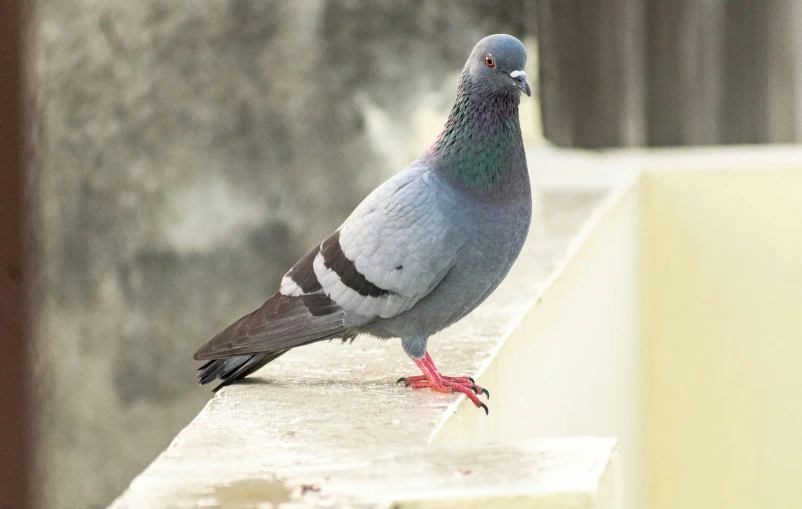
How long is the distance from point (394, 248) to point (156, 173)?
5937 mm

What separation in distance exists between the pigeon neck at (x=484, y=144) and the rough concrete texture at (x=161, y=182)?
19.0 ft

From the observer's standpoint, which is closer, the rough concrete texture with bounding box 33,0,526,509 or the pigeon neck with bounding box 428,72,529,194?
the pigeon neck with bounding box 428,72,529,194

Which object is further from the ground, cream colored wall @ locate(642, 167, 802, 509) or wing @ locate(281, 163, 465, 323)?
wing @ locate(281, 163, 465, 323)

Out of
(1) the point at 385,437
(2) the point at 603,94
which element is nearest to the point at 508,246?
(1) the point at 385,437

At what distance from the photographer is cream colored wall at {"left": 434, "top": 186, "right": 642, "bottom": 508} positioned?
10.4 feet

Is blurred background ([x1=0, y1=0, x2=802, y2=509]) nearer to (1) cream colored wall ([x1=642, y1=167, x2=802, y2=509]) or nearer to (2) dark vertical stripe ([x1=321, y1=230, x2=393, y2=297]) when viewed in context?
(1) cream colored wall ([x1=642, y1=167, x2=802, y2=509])

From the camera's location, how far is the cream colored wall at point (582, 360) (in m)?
3.18

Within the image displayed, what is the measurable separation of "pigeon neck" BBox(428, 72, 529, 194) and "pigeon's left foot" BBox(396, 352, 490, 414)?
474 millimetres

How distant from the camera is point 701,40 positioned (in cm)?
→ 745

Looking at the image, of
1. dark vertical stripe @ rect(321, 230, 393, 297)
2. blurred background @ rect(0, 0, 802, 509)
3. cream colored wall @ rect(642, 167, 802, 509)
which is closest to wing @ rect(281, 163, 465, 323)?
dark vertical stripe @ rect(321, 230, 393, 297)

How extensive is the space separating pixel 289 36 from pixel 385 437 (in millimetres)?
6488

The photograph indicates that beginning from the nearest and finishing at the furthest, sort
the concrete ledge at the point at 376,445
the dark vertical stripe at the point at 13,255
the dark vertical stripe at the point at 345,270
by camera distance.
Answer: the concrete ledge at the point at 376,445 < the dark vertical stripe at the point at 345,270 < the dark vertical stripe at the point at 13,255

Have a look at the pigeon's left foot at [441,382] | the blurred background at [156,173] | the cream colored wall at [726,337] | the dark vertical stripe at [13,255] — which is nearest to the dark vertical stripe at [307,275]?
the pigeon's left foot at [441,382]

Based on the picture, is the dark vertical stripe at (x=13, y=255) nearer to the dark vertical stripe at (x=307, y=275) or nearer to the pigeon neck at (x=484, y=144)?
the dark vertical stripe at (x=307, y=275)
